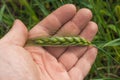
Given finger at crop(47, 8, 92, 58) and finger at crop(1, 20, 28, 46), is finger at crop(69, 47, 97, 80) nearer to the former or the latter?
finger at crop(47, 8, 92, 58)

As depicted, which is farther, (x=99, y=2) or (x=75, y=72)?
(x=99, y=2)

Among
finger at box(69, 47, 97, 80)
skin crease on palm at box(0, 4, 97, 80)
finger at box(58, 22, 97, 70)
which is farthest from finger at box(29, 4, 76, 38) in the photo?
finger at box(69, 47, 97, 80)

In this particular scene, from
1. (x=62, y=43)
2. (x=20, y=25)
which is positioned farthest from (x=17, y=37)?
(x=62, y=43)

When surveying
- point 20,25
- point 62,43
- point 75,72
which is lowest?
point 75,72

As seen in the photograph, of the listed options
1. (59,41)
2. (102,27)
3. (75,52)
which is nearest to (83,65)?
(75,52)

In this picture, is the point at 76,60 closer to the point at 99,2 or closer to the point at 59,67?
the point at 59,67

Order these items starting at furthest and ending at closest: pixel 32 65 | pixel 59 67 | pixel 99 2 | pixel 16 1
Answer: pixel 16 1 < pixel 99 2 < pixel 59 67 < pixel 32 65
